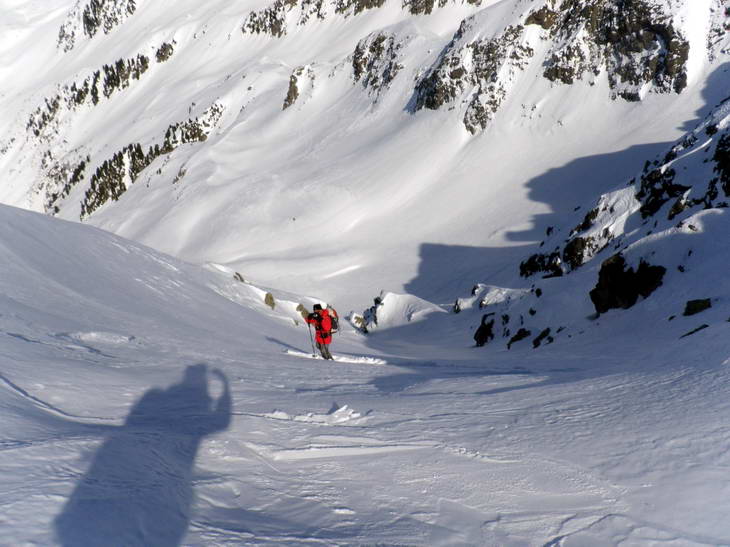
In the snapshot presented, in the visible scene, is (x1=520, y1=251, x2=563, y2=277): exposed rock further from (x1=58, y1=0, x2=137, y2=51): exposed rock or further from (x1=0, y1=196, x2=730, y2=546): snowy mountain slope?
(x1=58, y1=0, x2=137, y2=51): exposed rock

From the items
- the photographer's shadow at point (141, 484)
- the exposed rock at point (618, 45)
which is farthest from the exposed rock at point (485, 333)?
the exposed rock at point (618, 45)

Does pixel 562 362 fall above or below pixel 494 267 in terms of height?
below

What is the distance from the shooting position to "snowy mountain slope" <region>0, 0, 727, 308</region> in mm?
40188

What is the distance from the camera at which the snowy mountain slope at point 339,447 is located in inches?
126

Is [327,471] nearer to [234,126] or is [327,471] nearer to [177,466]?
[177,466]

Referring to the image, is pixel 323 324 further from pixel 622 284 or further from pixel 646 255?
pixel 646 255

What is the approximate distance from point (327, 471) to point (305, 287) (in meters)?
33.3

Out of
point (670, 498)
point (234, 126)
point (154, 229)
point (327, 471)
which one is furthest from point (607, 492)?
point (234, 126)

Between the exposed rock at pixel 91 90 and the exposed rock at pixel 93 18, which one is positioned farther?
the exposed rock at pixel 93 18

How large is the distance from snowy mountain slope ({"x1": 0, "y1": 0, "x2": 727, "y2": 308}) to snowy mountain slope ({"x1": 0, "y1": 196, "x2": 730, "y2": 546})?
81.9ft

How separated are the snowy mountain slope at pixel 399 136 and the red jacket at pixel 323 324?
65.7 feet

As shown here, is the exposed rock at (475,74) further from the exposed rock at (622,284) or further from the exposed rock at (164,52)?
the exposed rock at (164,52)

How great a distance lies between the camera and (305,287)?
3725 cm

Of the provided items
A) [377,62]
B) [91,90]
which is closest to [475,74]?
[377,62]
